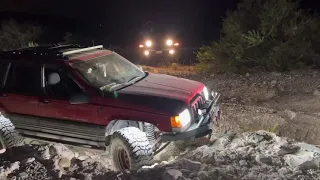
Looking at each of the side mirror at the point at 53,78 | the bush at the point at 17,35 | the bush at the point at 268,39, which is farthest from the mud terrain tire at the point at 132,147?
the bush at the point at 17,35

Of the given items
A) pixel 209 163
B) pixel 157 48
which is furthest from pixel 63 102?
pixel 157 48

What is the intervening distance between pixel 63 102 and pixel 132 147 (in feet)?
4.10

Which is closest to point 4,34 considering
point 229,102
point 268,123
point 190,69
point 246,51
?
point 190,69

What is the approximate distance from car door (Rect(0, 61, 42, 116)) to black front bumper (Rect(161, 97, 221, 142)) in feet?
6.92

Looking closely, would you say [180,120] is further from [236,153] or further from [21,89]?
[21,89]

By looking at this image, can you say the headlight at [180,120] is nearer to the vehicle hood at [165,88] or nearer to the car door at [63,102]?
the vehicle hood at [165,88]

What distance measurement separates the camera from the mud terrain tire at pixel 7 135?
5.61 metres

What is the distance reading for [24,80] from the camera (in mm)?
5594

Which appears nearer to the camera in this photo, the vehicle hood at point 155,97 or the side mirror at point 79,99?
the vehicle hood at point 155,97

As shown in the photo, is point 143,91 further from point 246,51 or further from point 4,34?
point 4,34

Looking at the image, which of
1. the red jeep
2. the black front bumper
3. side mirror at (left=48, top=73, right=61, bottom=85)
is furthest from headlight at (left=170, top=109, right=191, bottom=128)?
side mirror at (left=48, top=73, right=61, bottom=85)

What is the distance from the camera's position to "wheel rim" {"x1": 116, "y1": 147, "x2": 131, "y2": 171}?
4.90 m

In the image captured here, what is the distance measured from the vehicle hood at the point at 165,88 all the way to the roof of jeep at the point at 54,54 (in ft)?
2.97

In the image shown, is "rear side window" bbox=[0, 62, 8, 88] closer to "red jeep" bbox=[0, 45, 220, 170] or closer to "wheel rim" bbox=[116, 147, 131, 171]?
"red jeep" bbox=[0, 45, 220, 170]
